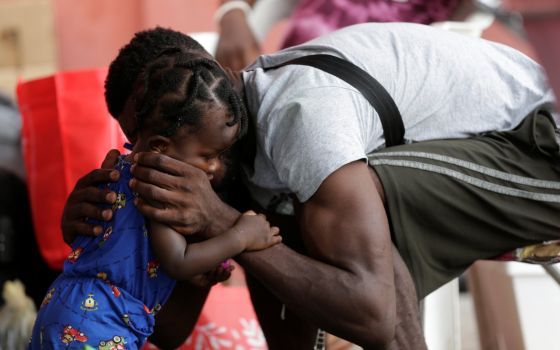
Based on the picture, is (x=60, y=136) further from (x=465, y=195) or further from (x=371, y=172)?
(x=465, y=195)

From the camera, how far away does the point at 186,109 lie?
1.42 metres

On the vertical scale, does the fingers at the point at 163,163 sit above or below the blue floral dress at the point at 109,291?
above

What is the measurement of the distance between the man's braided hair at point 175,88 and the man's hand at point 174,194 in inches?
2.6

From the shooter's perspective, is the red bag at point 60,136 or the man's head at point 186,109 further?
the red bag at point 60,136

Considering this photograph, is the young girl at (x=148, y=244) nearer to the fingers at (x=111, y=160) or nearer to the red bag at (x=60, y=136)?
the fingers at (x=111, y=160)

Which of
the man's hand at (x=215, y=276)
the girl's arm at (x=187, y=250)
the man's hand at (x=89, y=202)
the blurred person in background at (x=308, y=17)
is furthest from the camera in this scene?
the blurred person in background at (x=308, y=17)

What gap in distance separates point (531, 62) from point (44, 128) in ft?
4.56

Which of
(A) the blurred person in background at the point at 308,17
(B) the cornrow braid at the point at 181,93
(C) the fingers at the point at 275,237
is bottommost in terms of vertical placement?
(C) the fingers at the point at 275,237

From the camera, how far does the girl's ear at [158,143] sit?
4.78ft

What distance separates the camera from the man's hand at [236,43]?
104 inches

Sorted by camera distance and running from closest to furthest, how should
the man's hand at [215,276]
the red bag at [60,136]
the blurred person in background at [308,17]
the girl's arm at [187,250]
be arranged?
the girl's arm at [187,250] → the man's hand at [215,276] → the red bag at [60,136] → the blurred person in background at [308,17]

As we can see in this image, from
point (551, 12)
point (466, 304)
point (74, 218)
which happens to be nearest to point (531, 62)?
point (74, 218)

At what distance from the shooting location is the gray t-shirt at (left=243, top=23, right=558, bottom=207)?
1.49 metres

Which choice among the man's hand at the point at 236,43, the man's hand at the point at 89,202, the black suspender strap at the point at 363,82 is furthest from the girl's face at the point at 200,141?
the man's hand at the point at 236,43
